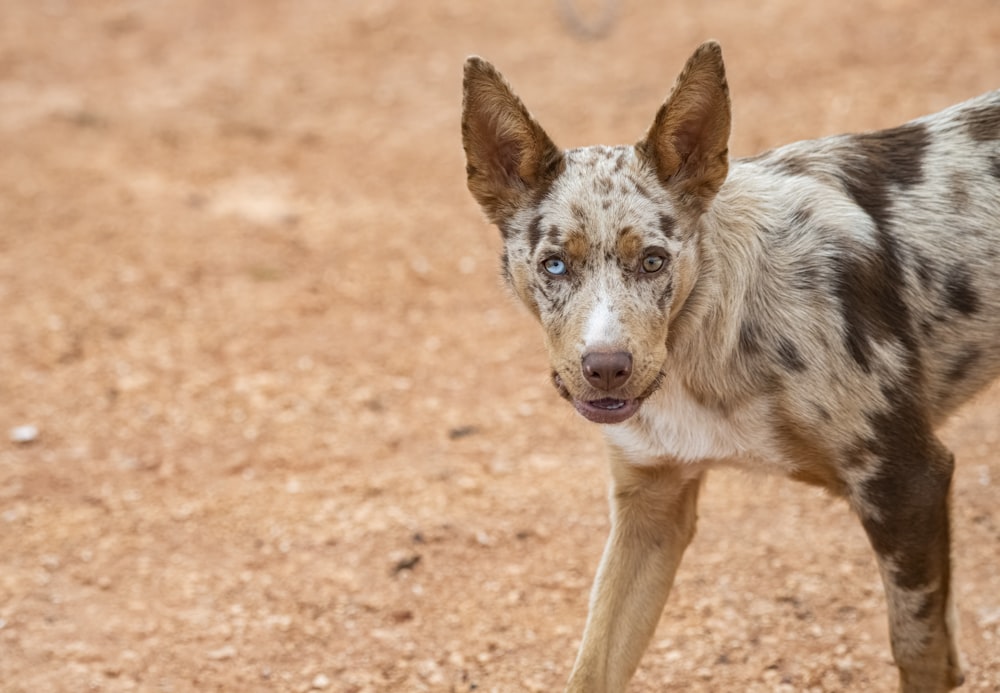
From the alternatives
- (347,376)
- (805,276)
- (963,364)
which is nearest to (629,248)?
(805,276)

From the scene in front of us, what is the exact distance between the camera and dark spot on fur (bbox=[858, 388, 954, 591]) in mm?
3936

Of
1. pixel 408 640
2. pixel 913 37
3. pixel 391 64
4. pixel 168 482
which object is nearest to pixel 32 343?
pixel 168 482

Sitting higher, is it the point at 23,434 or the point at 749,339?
the point at 749,339

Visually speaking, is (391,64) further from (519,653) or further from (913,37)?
(519,653)

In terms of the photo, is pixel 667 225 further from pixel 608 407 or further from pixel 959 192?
pixel 959 192

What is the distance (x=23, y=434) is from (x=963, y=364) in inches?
197

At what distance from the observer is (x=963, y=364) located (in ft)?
13.9

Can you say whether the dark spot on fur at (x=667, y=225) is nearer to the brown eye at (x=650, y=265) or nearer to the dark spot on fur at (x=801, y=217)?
the brown eye at (x=650, y=265)

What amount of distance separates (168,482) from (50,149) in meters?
4.89

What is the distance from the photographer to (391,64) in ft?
38.9

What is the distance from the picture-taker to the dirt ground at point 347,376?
5160 millimetres

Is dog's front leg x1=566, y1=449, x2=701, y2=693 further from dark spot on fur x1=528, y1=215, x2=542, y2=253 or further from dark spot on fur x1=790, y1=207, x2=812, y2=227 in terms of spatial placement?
dark spot on fur x1=790, y1=207, x2=812, y2=227

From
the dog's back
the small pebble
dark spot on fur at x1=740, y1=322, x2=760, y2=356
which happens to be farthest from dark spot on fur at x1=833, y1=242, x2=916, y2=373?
the small pebble

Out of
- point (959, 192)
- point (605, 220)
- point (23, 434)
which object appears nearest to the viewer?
point (605, 220)
